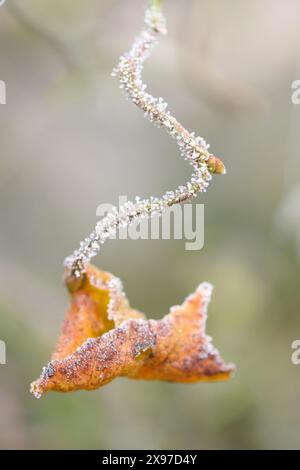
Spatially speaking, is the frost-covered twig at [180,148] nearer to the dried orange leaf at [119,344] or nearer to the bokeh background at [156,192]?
the dried orange leaf at [119,344]

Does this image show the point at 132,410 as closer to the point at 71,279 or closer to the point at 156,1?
the point at 71,279

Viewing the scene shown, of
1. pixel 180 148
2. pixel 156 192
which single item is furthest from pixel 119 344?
pixel 156 192

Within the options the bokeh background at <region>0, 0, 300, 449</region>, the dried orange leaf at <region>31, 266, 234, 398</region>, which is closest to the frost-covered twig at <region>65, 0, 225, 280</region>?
the dried orange leaf at <region>31, 266, 234, 398</region>

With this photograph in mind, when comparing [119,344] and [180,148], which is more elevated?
[180,148]

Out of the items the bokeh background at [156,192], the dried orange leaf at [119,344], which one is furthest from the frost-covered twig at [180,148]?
the bokeh background at [156,192]

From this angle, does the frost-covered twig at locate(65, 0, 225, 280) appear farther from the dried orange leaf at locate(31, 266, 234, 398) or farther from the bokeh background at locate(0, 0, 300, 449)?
the bokeh background at locate(0, 0, 300, 449)

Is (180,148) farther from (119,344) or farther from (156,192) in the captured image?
(156,192)

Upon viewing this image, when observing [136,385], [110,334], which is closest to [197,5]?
[136,385]
